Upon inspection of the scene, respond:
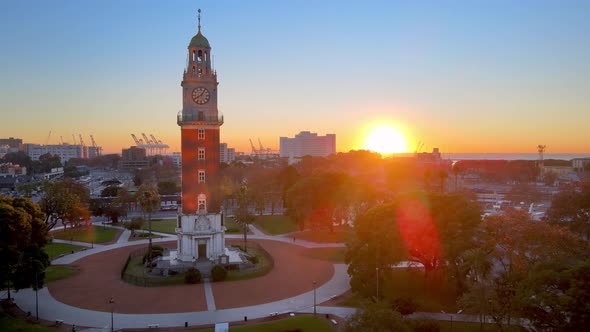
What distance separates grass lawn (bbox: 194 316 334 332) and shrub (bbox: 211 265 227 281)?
1175 cm

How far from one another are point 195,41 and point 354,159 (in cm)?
12281

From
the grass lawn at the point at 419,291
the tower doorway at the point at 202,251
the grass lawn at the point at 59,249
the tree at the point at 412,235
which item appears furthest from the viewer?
the grass lawn at the point at 59,249

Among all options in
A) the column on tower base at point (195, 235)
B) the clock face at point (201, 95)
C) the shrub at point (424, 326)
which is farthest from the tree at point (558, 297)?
the clock face at point (201, 95)

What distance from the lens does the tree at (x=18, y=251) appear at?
33.9 m

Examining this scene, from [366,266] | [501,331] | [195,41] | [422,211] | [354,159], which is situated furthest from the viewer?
[354,159]

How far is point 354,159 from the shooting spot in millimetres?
165250

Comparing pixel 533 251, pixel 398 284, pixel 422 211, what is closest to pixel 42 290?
pixel 398 284

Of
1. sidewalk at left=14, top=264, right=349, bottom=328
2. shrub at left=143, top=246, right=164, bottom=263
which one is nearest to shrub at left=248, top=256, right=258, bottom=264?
shrub at left=143, top=246, right=164, bottom=263

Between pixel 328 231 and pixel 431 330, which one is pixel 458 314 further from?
pixel 328 231

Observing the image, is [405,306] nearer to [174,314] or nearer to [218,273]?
[174,314]

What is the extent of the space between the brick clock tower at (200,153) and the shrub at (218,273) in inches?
154

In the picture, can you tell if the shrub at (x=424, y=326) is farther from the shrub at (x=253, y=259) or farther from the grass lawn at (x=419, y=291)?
the shrub at (x=253, y=259)

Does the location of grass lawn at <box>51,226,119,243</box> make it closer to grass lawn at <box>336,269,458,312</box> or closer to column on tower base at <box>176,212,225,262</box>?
column on tower base at <box>176,212,225,262</box>

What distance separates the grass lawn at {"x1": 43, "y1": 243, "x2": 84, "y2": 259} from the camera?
2105 inches
